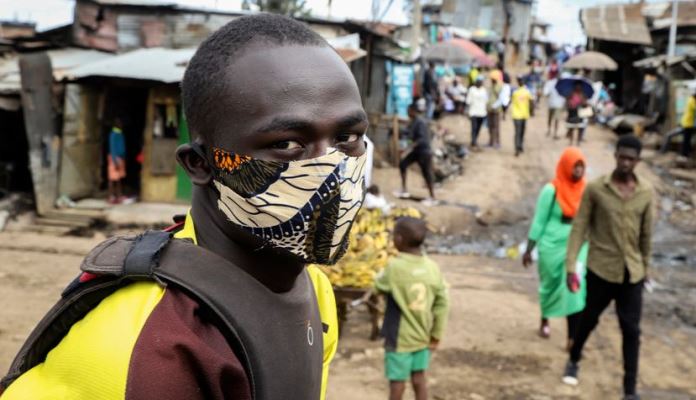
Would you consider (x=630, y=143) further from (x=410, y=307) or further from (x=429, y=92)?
(x=429, y=92)

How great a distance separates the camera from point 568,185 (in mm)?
5672

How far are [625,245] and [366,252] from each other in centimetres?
216

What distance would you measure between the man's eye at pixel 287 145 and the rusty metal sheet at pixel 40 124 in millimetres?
11129

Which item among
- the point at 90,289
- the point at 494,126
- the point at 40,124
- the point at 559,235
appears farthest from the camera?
the point at 494,126

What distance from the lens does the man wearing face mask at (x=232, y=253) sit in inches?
41.7

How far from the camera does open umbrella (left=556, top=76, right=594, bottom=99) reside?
15.9 m

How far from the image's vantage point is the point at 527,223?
11734 mm

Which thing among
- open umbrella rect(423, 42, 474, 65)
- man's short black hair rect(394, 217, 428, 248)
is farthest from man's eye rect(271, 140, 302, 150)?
open umbrella rect(423, 42, 474, 65)

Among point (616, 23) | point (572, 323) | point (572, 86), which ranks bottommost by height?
point (572, 323)

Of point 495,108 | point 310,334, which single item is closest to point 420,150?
point 495,108

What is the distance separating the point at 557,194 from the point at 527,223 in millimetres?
6160

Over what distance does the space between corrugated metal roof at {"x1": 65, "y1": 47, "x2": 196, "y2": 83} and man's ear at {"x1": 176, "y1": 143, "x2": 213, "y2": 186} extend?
9565 millimetres

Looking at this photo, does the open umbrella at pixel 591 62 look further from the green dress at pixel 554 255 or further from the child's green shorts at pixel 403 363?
the child's green shorts at pixel 403 363

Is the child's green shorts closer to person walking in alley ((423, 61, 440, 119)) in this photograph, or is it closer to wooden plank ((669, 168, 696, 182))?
wooden plank ((669, 168, 696, 182))
